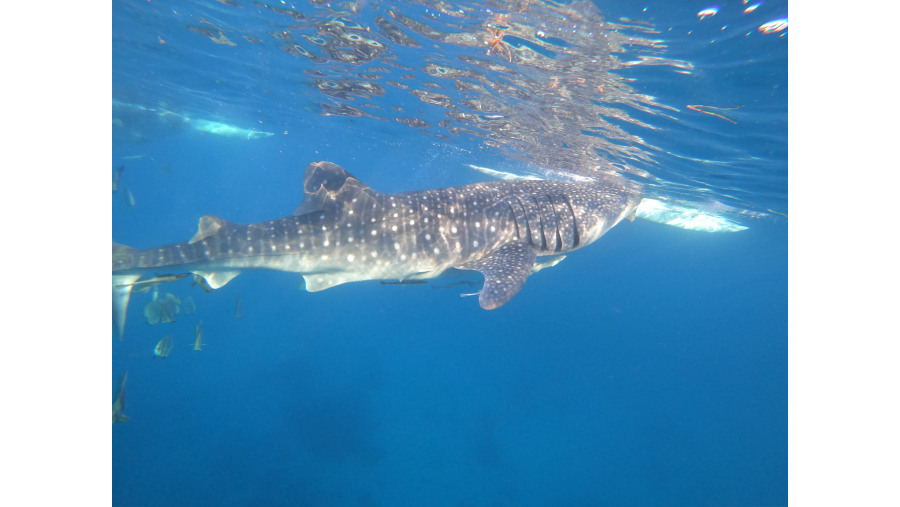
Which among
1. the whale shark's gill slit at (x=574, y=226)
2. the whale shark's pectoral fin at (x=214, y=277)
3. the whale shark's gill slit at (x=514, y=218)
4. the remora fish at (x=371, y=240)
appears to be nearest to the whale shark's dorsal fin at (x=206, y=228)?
the remora fish at (x=371, y=240)

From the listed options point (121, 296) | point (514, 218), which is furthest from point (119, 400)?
point (514, 218)

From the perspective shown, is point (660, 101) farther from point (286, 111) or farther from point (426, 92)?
point (286, 111)

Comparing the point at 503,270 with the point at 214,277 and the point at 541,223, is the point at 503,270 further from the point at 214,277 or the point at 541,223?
the point at 214,277

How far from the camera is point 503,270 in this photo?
6680 millimetres

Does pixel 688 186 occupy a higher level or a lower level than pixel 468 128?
lower

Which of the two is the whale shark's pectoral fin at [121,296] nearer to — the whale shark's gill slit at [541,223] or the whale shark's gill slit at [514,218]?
the whale shark's gill slit at [514,218]

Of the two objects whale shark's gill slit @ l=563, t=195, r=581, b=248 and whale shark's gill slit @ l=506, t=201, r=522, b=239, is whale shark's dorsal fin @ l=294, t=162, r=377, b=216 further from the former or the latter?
whale shark's gill slit @ l=563, t=195, r=581, b=248

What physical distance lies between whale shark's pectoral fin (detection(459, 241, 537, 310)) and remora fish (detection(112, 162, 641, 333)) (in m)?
0.02

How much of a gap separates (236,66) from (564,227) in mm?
13565

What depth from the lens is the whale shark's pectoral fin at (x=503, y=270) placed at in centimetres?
587

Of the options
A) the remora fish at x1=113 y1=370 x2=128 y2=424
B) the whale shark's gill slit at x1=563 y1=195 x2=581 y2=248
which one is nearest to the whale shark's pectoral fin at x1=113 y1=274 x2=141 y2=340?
the remora fish at x1=113 y1=370 x2=128 y2=424

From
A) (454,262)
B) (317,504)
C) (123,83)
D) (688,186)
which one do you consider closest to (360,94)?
(454,262)

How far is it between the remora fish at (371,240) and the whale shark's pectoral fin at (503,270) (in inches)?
0.7

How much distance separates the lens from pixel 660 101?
30.9 feet
